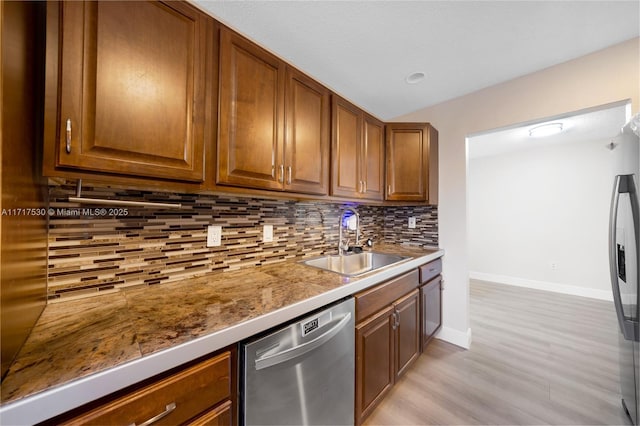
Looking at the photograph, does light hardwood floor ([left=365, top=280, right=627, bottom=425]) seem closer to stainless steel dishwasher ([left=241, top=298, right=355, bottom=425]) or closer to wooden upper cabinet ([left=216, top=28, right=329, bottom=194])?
stainless steel dishwasher ([left=241, top=298, right=355, bottom=425])

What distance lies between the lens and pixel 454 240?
2.34 meters

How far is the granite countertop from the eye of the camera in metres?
0.51

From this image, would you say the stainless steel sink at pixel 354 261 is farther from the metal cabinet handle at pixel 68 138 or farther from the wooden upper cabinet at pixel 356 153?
the metal cabinet handle at pixel 68 138

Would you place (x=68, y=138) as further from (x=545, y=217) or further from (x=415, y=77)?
(x=545, y=217)

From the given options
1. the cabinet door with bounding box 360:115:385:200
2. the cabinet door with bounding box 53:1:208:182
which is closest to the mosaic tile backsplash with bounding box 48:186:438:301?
the cabinet door with bounding box 53:1:208:182

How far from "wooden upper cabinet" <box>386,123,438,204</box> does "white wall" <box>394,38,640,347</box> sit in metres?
Answer: 0.30

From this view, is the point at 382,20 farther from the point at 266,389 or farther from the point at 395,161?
the point at 266,389

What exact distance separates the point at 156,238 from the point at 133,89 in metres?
0.68

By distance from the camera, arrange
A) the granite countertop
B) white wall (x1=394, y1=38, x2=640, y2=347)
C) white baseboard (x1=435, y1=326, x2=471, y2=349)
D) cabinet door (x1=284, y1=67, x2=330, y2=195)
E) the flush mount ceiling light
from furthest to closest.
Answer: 1. the flush mount ceiling light
2. white baseboard (x1=435, y1=326, x2=471, y2=349)
3. white wall (x1=394, y1=38, x2=640, y2=347)
4. cabinet door (x1=284, y1=67, x2=330, y2=195)
5. the granite countertop

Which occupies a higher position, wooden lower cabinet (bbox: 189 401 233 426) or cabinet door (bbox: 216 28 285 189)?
cabinet door (bbox: 216 28 285 189)

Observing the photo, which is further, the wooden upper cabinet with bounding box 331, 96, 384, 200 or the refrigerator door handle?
the wooden upper cabinet with bounding box 331, 96, 384, 200

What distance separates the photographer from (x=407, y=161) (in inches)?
90.1

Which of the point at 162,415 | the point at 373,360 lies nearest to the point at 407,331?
the point at 373,360

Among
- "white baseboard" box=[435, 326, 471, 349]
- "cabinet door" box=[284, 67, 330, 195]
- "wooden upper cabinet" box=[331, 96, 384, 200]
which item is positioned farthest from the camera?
"white baseboard" box=[435, 326, 471, 349]
